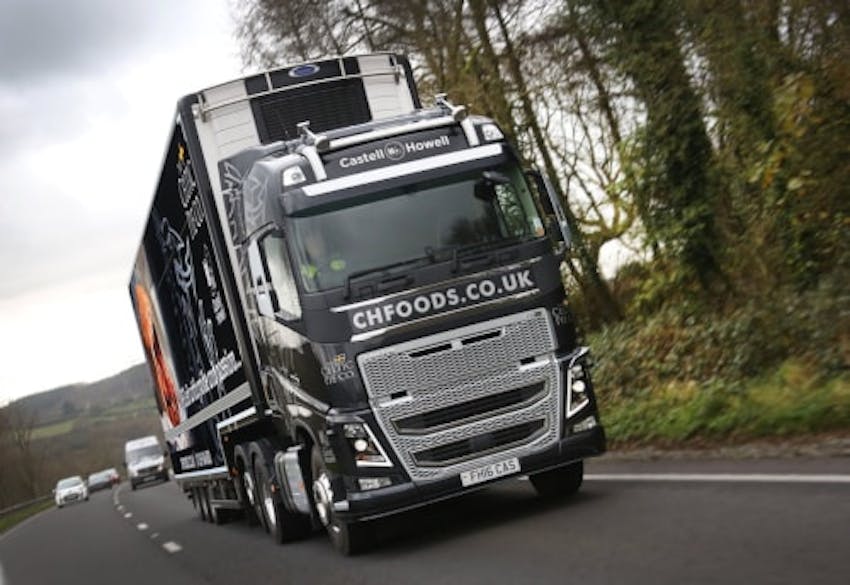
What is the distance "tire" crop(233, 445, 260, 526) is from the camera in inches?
518

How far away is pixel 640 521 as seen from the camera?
8.41m

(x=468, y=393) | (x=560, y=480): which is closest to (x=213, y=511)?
(x=560, y=480)

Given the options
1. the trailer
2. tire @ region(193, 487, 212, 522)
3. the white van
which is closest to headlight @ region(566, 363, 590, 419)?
the trailer

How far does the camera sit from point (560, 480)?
10859mm

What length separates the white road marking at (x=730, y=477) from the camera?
8266 mm

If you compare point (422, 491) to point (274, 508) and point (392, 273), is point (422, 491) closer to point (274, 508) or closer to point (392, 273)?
point (392, 273)

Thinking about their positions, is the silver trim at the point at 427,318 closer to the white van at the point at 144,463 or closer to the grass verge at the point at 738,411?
the grass verge at the point at 738,411

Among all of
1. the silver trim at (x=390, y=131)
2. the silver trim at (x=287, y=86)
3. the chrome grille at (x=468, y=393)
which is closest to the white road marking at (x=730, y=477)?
the chrome grille at (x=468, y=393)

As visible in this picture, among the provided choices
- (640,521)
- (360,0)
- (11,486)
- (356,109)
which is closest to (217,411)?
(356,109)

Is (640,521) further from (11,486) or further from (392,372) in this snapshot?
(11,486)

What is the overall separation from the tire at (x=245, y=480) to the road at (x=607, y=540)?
0.38 m

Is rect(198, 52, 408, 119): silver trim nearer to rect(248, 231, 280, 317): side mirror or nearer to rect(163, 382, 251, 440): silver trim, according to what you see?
rect(248, 231, 280, 317): side mirror

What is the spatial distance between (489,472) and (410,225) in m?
1.99

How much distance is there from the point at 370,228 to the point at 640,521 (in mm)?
2974
